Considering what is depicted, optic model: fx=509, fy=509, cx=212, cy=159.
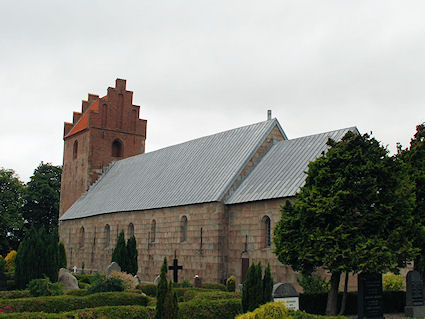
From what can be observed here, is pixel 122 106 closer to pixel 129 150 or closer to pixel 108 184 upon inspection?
pixel 129 150

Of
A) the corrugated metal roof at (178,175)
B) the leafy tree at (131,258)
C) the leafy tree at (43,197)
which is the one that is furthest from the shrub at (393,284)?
the leafy tree at (43,197)

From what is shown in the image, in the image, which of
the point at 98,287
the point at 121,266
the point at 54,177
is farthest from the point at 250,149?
the point at 54,177

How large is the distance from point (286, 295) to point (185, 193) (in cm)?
1276

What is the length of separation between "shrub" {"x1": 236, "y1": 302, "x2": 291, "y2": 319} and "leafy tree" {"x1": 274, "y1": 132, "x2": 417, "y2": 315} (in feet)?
9.61

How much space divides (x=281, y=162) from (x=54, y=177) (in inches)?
1396

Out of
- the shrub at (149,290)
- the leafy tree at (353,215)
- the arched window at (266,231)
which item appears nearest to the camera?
the leafy tree at (353,215)

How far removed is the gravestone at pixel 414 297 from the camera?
50.4 feet

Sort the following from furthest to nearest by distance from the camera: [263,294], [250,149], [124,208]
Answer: [124,208]
[250,149]
[263,294]

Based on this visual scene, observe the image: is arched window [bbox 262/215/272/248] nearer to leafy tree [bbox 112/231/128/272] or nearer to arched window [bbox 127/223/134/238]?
leafy tree [bbox 112/231/128/272]

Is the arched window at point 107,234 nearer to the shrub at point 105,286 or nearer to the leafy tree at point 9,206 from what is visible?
the shrub at point 105,286

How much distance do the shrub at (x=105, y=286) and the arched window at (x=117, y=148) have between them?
2305cm

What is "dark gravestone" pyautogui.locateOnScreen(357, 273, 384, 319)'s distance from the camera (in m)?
14.0

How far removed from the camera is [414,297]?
1550 cm

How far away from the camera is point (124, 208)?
1160 inches
